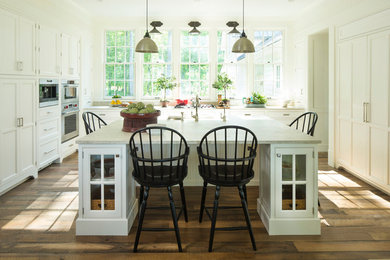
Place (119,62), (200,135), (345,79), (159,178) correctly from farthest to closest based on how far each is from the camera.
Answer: (119,62)
(345,79)
(200,135)
(159,178)

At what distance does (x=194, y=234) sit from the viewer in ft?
9.16

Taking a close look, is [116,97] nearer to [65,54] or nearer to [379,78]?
[65,54]

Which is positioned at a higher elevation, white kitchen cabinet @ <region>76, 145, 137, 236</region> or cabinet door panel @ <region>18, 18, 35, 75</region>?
cabinet door panel @ <region>18, 18, 35, 75</region>

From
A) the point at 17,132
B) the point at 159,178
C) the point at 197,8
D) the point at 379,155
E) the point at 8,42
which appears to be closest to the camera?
the point at 159,178

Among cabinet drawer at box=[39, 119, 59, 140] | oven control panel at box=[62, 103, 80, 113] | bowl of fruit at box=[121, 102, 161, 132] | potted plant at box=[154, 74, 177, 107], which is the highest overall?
potted plant at box=[154, 74, 177, 107]

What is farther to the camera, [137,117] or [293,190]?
[137,117]

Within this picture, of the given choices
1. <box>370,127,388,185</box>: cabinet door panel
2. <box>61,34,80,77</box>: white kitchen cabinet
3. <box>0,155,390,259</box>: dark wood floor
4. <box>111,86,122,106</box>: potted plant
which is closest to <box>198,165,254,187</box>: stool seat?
<box>0,155,390,259</box>: dark wood floor

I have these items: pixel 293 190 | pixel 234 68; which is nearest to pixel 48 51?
pixel 234 68

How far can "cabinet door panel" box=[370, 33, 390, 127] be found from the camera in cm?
387

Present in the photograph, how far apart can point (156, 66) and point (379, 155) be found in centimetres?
482

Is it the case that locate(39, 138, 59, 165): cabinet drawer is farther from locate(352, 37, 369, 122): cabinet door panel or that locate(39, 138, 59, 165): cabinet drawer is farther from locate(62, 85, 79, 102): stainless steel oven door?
locate(352, 37, 369, 122): cabinet door panel

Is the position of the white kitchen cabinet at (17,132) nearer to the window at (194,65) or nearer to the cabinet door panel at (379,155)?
the window at (194,65)

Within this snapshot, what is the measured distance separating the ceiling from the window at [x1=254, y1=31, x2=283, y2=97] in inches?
18.1

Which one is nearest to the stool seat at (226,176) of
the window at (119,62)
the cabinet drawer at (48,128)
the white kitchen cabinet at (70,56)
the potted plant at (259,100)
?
the cabinet drawer at (48,128)
